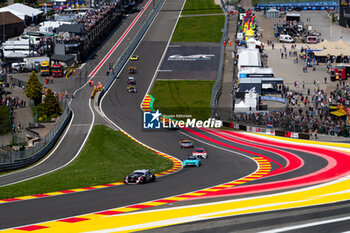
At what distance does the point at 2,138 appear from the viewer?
188ft

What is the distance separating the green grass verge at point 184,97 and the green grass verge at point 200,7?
155 ft

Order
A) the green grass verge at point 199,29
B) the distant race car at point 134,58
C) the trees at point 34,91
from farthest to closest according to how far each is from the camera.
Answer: the green grass verge at point 199,29 < the distant race car at point 134,58 < the trees at point 34,91

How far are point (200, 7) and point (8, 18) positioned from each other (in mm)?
41770

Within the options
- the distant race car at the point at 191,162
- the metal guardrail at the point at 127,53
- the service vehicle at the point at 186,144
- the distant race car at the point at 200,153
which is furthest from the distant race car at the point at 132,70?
the distant race car at the point at 191,162

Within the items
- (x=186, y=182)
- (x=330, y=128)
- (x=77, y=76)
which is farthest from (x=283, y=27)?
(x=186, y=182)

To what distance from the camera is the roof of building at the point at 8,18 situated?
118 metres

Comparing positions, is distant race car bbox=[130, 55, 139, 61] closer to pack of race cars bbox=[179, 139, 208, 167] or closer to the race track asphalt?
the race track asphalt

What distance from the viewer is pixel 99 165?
49.7 metres

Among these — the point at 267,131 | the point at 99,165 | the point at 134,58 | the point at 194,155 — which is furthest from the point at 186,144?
the point at 134,58

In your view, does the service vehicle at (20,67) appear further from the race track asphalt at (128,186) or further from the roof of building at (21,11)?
the roof of building at (21,11)

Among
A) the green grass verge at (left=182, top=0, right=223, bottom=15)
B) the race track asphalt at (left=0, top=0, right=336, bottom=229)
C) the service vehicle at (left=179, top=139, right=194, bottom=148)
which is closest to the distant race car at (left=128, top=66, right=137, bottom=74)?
the race track asphalt at (left=0, top=0, right=336, bottom=229)

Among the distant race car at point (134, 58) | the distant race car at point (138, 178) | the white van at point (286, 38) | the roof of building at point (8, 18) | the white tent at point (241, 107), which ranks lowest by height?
the distant race car at point (138, 178)

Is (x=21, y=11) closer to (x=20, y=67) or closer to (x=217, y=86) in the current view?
(x=20, y=67)

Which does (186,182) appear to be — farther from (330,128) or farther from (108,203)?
(330,128)
